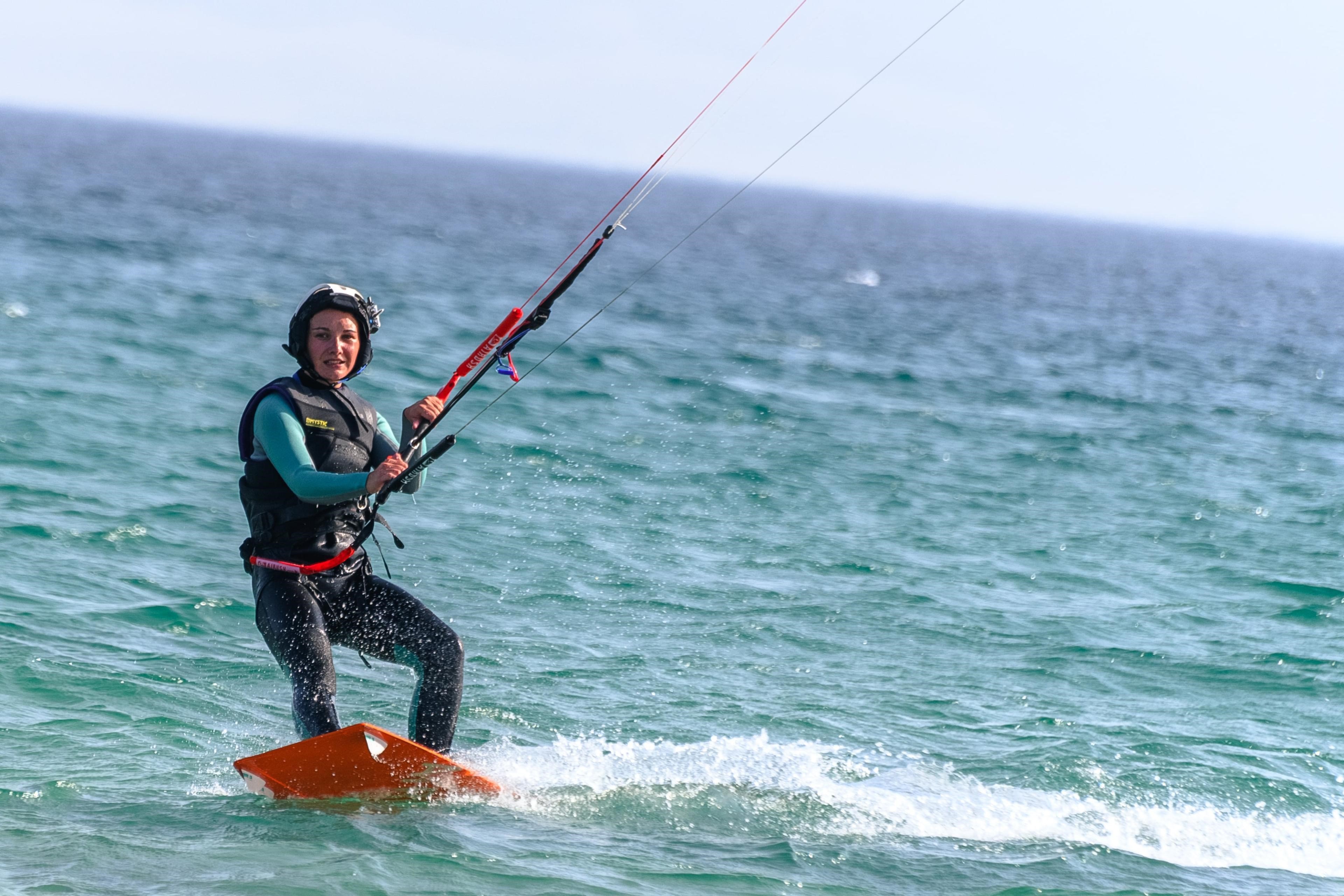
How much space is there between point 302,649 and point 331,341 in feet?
3.86

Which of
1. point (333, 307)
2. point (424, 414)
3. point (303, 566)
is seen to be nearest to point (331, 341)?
point (333, 307)

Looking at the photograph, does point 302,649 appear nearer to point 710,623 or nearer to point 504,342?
point 504,342

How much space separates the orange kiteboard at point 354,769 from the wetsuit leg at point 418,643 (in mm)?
109

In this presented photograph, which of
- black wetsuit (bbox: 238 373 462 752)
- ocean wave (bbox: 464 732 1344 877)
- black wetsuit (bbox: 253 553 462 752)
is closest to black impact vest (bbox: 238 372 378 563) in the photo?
black wetsuit (bbox: 238 373 462 752)

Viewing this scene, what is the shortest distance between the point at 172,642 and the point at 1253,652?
7.05 metres

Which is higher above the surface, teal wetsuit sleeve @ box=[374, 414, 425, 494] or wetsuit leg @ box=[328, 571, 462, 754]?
teal wetsuit sleeve @ box=[374, 414, 425, 494]

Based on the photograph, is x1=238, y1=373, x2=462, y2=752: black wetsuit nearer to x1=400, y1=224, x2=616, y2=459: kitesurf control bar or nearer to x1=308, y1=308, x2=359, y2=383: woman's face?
x1=308, y1=308, x2=359, y2=383: woman's face

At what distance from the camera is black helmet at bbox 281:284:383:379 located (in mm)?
5156

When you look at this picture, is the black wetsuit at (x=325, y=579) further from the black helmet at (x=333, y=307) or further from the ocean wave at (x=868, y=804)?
the ocean wave at (x=868, y=804)

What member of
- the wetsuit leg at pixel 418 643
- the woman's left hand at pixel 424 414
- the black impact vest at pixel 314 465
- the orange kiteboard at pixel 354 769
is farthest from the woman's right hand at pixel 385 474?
the orange kiteboard at pixel 354 769

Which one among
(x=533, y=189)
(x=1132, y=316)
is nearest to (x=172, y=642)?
(x=1132, y=316)

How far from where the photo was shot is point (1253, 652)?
942 centimetres

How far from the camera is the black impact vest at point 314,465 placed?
520 centimetres

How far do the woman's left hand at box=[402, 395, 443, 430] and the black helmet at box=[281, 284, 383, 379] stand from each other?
259mm
